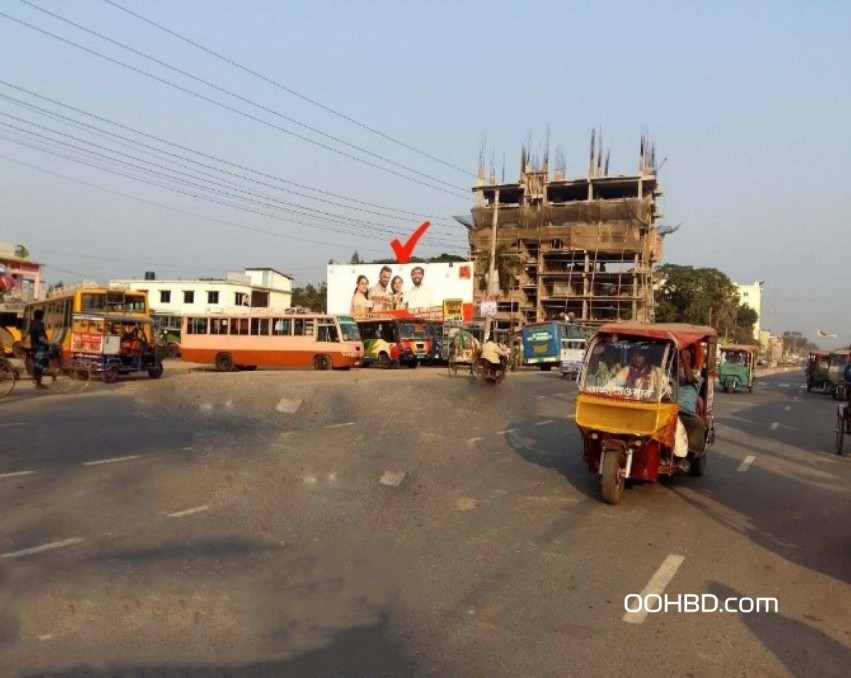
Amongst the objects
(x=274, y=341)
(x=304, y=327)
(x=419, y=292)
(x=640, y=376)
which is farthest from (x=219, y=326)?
(x=640, y=376)

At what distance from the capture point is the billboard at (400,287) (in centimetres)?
5628

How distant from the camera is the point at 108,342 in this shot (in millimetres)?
23328

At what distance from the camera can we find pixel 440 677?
4.36 m

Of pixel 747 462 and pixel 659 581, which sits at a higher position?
pixel 659 581

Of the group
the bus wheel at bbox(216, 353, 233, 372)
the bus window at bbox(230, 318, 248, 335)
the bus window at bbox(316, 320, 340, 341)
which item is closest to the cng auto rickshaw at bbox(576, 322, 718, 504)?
the bus window at bbox(316, 320, 340, 341)

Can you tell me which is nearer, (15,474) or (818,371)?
(15,474)

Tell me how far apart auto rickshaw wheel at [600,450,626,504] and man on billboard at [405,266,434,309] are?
47.6m

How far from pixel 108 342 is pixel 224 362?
38.7 feet

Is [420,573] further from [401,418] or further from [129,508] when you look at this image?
[401,418]

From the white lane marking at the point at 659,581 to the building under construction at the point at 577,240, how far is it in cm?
7482

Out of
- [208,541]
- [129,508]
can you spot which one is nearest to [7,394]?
[129,508]

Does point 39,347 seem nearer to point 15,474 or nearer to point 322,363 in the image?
point 15,474

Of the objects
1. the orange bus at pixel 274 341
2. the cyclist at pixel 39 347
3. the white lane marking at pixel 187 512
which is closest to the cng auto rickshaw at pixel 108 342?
the cyclist at pixel 39 347

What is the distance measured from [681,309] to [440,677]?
295ft
